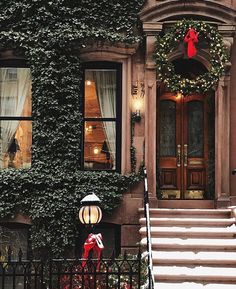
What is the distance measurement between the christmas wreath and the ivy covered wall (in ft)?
2.34

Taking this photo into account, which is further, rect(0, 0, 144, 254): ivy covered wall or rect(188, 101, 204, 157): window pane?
rect(188, 101, 204, 157): window pane

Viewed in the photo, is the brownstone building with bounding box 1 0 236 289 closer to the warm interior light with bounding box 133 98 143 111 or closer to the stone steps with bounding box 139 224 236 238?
the warm interior light with bounding box 133 98 143 111

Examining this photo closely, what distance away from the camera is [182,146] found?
523 inches

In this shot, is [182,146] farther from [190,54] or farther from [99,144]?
[190,54]

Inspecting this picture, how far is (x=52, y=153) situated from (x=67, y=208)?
1250 millimetres

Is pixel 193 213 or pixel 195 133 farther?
pixel 195 133

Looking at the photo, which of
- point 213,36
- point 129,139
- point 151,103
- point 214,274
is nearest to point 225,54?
point 213,36

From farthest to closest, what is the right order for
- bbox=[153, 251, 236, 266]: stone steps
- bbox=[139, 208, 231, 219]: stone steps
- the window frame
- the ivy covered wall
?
the window frame, the ivy covered wall, bbox=[139, 208, 231, 219]: stone steps, bbox=[153, 251, 236, 266]: stone steps

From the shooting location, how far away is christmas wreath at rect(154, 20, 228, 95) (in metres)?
12.4

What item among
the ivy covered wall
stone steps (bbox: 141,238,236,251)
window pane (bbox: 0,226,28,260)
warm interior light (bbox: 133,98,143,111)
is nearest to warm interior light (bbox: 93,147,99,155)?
the ivy covered wall

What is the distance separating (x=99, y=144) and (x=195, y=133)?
2266 mm

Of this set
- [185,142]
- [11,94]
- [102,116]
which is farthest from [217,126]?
[11,94]

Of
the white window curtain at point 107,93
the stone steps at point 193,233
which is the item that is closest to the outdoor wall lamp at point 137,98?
the white window curtain at point 107,93

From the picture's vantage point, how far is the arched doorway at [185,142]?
43.4 ft
